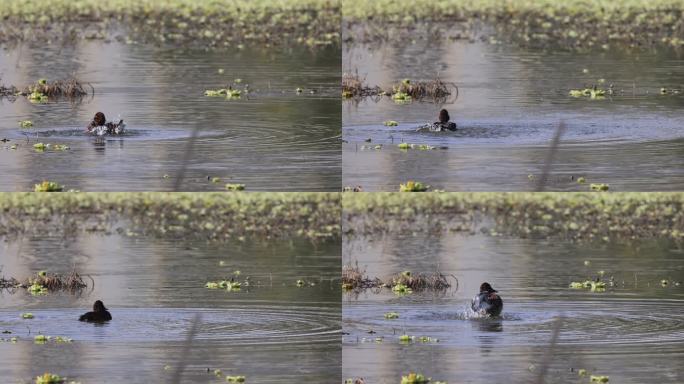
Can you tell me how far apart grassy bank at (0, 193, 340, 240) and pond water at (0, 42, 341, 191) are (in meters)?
1.49

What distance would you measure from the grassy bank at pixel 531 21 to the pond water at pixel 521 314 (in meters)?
5.13

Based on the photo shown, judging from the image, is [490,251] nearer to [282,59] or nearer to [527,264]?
[527,264]

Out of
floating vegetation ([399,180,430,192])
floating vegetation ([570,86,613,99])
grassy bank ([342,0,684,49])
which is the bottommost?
floating vegetation ([399,180,430,192])

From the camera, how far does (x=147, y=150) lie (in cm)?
2028

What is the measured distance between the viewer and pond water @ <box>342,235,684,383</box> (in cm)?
1702

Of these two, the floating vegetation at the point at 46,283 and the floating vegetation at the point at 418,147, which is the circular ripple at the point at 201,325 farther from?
the floating vegetation at the point at 418,147

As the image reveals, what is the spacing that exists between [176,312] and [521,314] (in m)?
3.64

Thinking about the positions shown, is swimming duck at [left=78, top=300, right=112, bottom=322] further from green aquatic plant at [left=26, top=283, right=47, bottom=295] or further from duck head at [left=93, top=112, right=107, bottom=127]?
green aquatic plant at [left=26, top=283, right=47, bottom=295]

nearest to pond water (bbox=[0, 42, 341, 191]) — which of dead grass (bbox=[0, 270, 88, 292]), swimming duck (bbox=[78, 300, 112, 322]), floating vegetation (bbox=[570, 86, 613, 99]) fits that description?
swimming duck (bbox=[78, 300, 112, 322])

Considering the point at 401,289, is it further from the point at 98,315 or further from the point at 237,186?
the point at 237,186

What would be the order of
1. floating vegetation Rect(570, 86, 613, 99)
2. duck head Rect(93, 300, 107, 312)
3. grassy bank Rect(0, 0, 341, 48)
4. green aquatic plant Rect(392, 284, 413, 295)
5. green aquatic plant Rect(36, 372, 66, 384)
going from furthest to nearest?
grassy bank Rect(0, 0, 341, 48) → floating vegetation Rect(570, 86, 613, 99) → green aquatic plant Rect(392, 284, 413, 295) → duck head Rect(93, 300, 107, 312) → green aquatic plant Rect(36, 372, 66, 384)

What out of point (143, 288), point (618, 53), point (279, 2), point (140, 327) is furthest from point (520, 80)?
point (279, 2)

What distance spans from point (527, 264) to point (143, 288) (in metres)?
4.93

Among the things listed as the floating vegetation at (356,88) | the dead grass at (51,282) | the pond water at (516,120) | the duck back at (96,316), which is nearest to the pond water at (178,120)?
the floating vegetation at (356,88)
